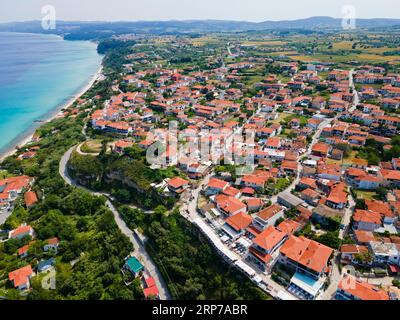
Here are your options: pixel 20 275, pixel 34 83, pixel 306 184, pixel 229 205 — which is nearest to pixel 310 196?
pixel 306 184

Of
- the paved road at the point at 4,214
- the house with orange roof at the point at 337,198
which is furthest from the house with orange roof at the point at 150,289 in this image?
the paved road at the point at 4,214

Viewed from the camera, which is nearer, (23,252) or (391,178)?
(23,252)

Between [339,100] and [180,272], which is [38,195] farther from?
[339,100]

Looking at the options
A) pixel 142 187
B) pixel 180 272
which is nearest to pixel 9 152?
pixel 142 187

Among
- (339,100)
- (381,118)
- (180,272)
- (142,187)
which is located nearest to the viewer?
(180,272)

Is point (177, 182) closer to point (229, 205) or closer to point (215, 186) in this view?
point (215, 186)

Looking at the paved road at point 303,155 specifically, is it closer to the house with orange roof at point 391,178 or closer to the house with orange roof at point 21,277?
the house with orange roof at point 391,178
